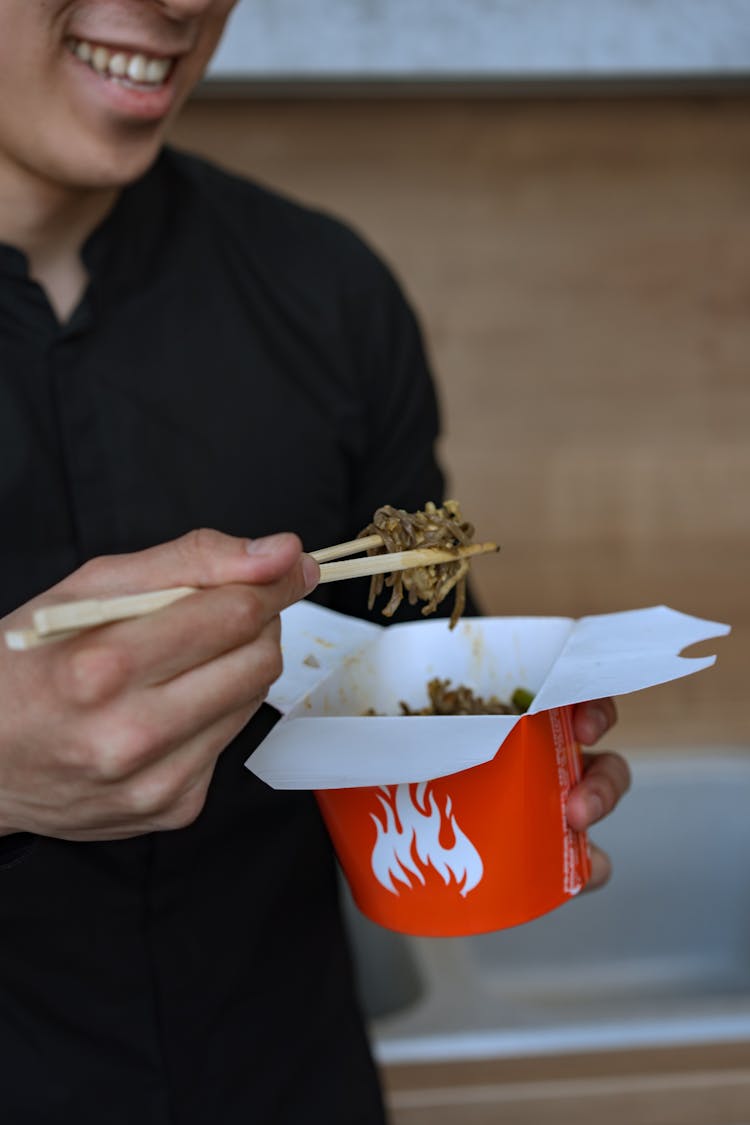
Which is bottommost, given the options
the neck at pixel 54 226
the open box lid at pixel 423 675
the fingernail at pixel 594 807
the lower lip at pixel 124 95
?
the fingernail at pixel 594 807

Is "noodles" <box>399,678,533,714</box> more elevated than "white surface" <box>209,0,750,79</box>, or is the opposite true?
"white surface" <box>209,0,750,79</box>

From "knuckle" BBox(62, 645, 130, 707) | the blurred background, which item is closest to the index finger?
"knuckle" BBox(62, 645, 130, 707)

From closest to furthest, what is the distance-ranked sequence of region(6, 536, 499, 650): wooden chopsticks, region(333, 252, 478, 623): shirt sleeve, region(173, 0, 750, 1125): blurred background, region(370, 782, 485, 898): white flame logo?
region(6, 536, 499, 650): wooden chopsticks
region(370, 782, 485, 898): white flame logo
region(333, 252, 478, 623): shirt sleeve
region(173, 0, 750, 1125): blurred background

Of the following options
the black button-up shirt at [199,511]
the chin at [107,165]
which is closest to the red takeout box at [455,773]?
the black button-up shirt at [199,511]

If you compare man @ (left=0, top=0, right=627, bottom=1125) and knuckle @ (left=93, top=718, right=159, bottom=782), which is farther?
man @ (left=0, top=0, right=627, bottom=1125)

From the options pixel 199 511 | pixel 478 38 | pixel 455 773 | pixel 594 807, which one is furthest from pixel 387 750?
pixel 478 38

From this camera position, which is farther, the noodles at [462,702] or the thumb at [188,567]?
the noodles at [462,702]

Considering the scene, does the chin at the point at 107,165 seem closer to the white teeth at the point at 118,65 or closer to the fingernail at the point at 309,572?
the white teeth at the point at 118,65

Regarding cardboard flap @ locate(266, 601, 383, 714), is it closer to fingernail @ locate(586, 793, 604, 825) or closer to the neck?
fingernail @ locate(586, 793, 604, 825)
